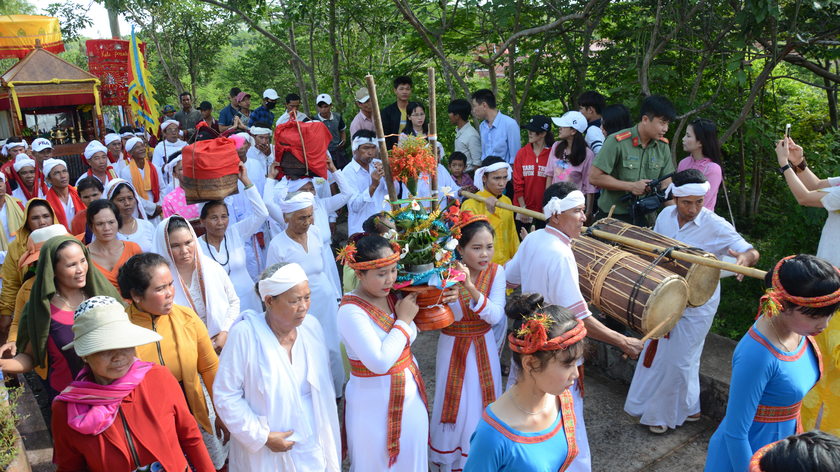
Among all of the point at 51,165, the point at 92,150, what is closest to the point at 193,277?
the point at 51,165

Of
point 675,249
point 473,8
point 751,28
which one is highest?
point 473,8

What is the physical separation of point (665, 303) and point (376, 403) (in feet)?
5.95

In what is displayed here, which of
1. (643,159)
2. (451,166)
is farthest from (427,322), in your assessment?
(451,166)

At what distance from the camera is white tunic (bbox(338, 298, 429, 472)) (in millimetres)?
3027

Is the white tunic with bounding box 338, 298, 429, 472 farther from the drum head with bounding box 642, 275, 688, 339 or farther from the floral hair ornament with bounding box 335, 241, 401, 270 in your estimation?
the drum head with bounding box 642, 275, 688, 339

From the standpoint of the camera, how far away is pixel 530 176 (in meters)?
6.01

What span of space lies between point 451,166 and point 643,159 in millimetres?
2165

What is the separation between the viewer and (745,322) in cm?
562

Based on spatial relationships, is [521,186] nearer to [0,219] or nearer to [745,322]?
[745,322]

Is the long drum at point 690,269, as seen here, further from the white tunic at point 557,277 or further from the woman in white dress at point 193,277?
the woman in white dress at point 193,277

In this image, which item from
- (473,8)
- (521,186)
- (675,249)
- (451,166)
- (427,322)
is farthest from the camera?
(473,8)

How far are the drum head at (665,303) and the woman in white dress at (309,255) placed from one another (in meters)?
2.32

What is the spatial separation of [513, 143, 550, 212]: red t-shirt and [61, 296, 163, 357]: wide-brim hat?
423 cm

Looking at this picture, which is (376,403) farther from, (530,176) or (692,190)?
(530,176)
